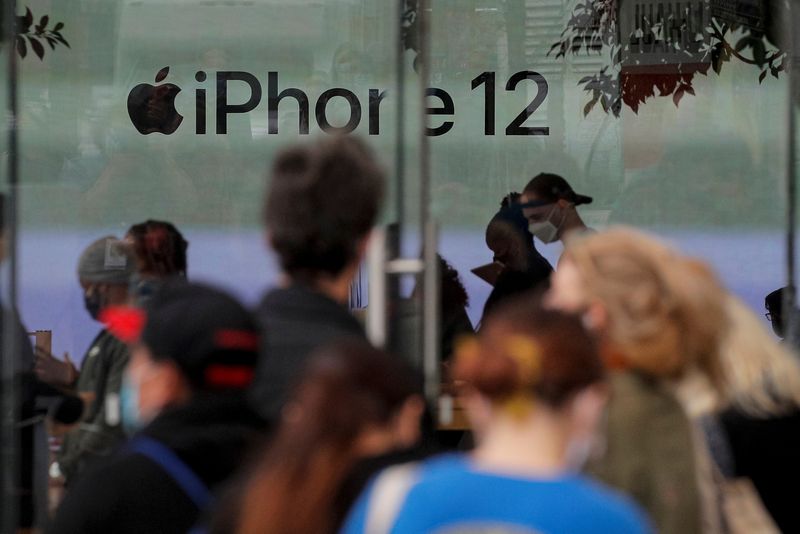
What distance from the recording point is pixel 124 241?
16.5 feet

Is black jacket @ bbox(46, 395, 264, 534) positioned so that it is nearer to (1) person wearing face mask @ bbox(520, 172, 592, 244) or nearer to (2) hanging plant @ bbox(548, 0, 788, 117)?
(1) person wearing face mask @ bbox(520, 172, 592, 244)

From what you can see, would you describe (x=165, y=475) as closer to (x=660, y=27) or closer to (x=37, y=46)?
(x=37, y=46)

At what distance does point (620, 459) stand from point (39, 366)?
8.59ft

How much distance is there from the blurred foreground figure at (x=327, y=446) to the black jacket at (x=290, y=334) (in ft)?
1.59

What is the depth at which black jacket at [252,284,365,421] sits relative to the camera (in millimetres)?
2434

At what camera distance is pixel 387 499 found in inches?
67.5

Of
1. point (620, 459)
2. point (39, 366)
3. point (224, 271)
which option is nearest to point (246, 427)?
point (620, 459)

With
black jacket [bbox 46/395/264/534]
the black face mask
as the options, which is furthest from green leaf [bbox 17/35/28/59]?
black jacket [bbox 46/395/264/534]

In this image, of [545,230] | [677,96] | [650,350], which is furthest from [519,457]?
[677,96]

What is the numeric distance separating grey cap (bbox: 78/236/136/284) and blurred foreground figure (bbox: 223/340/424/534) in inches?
115

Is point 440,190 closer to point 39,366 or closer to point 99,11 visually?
point 99,11

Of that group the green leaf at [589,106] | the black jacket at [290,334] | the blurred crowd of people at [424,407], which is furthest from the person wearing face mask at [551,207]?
the black jacket at [290,334]

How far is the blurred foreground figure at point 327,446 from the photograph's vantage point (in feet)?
6.21

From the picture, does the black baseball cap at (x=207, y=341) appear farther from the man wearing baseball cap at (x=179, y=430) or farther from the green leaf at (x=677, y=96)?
the green leaf at (x=677, y=96)
